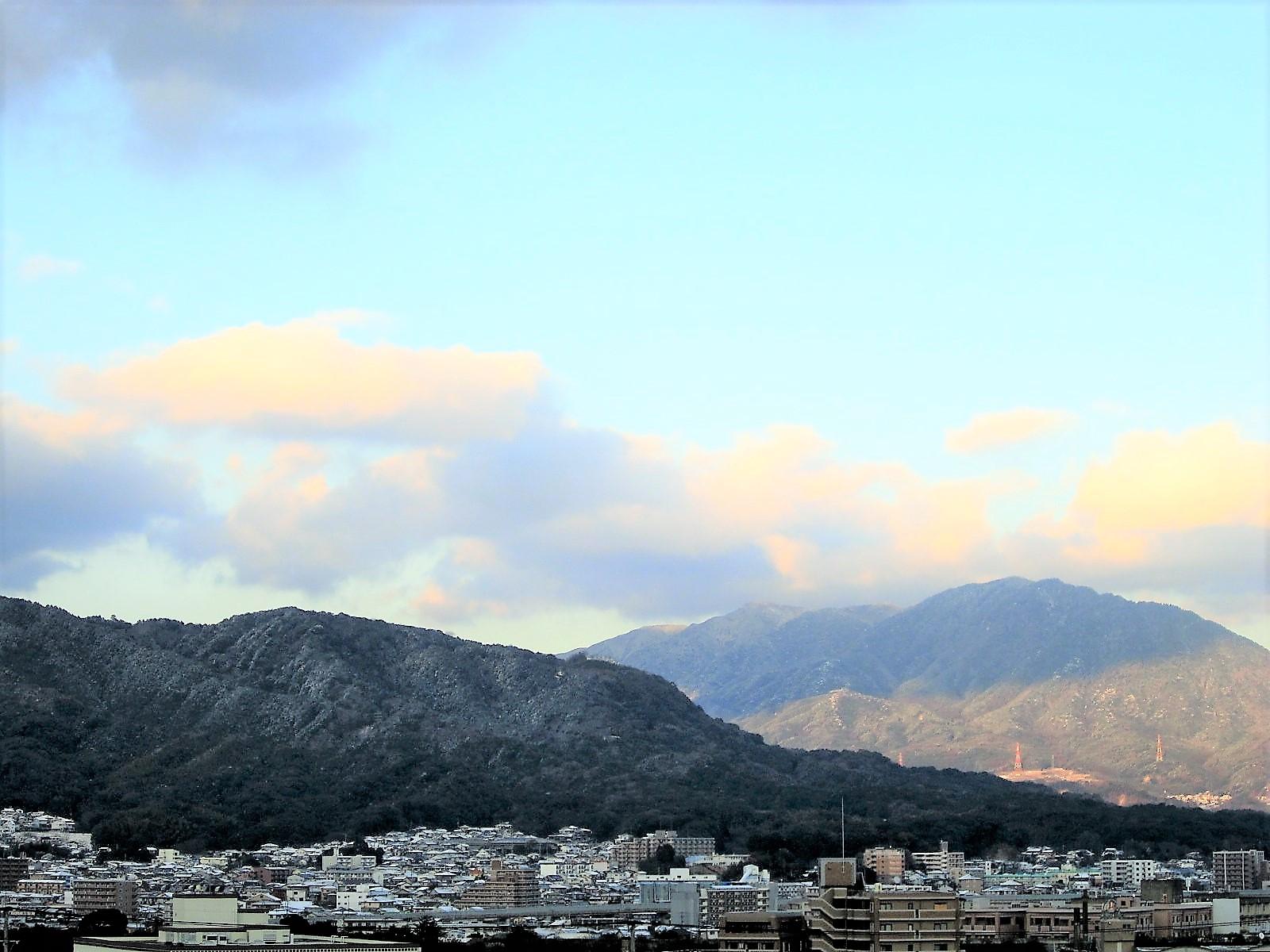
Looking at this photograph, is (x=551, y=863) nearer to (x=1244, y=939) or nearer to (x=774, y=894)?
(x=774, y=894)

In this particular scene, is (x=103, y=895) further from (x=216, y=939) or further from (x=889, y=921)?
(x=889, y=921)

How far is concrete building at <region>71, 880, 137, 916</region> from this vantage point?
146125mm

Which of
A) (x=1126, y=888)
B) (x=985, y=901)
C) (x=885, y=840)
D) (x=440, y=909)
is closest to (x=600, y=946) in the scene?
(x=985, y=901)

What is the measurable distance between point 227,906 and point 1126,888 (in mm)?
77345

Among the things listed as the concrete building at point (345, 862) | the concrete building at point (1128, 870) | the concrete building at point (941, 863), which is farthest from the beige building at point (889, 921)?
Result: the concrete building at point (345, 862)

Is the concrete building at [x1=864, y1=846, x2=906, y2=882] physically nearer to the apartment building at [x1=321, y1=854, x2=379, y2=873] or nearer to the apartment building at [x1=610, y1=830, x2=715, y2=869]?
the apartment building at [x1=610, y1=830, x2=715, y2=869]

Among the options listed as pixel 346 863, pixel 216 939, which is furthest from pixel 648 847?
pixel 216 939

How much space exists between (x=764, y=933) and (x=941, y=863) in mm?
97779

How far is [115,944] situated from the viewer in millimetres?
83938

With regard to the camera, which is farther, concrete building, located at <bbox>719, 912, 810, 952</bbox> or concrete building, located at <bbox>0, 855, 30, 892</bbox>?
concrete building, located at <bbox>0, 855, 30, 892</bbox>

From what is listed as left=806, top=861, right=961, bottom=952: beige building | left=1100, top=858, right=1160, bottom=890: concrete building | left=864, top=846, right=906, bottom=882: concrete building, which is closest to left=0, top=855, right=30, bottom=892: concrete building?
left=864, top=846, right=906, bottom=882: concrete building

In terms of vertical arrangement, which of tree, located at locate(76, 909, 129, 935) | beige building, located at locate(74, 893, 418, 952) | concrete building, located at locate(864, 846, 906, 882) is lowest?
tree, located at locate(76, 909, 129, 935)

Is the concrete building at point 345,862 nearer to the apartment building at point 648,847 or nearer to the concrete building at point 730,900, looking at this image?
the apartment building at point 648,847

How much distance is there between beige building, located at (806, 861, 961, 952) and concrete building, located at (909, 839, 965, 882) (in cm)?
10168
